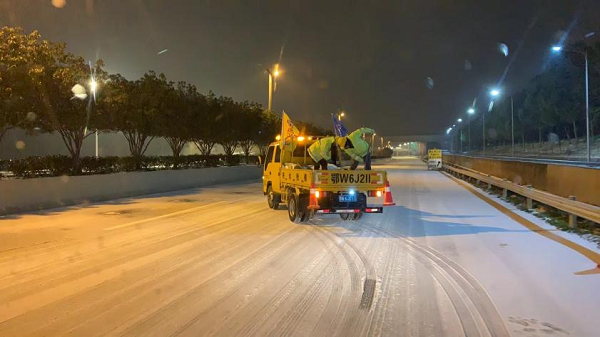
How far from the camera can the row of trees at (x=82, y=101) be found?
17.6 m

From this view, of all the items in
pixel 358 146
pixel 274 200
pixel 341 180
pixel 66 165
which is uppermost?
pixel 358 146

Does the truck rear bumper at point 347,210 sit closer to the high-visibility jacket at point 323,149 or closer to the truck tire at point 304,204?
the truck tire at point 304,204

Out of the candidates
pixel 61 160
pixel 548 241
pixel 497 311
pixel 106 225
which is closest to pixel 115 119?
pixel 61 160

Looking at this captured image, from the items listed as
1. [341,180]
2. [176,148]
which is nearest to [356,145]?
[341,180]

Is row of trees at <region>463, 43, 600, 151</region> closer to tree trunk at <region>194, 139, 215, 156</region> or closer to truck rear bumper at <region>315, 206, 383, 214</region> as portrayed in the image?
tree trunk at <region>194, 139, 215, 156</region>

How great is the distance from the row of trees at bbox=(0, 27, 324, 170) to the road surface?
650 cm

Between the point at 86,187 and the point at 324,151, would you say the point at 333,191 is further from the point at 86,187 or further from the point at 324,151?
the point at 86,187

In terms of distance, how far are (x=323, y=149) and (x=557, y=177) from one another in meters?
7.20

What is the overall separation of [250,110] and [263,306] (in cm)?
3710

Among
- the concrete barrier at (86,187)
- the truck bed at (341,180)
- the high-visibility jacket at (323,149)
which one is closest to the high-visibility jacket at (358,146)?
the high-visibility jacket at (323,149)

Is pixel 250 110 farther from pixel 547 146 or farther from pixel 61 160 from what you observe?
pixel 547 146

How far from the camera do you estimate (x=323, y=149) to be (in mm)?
14594

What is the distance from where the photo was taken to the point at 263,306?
6246 millimetres

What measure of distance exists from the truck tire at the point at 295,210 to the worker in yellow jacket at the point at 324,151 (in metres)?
1.43
